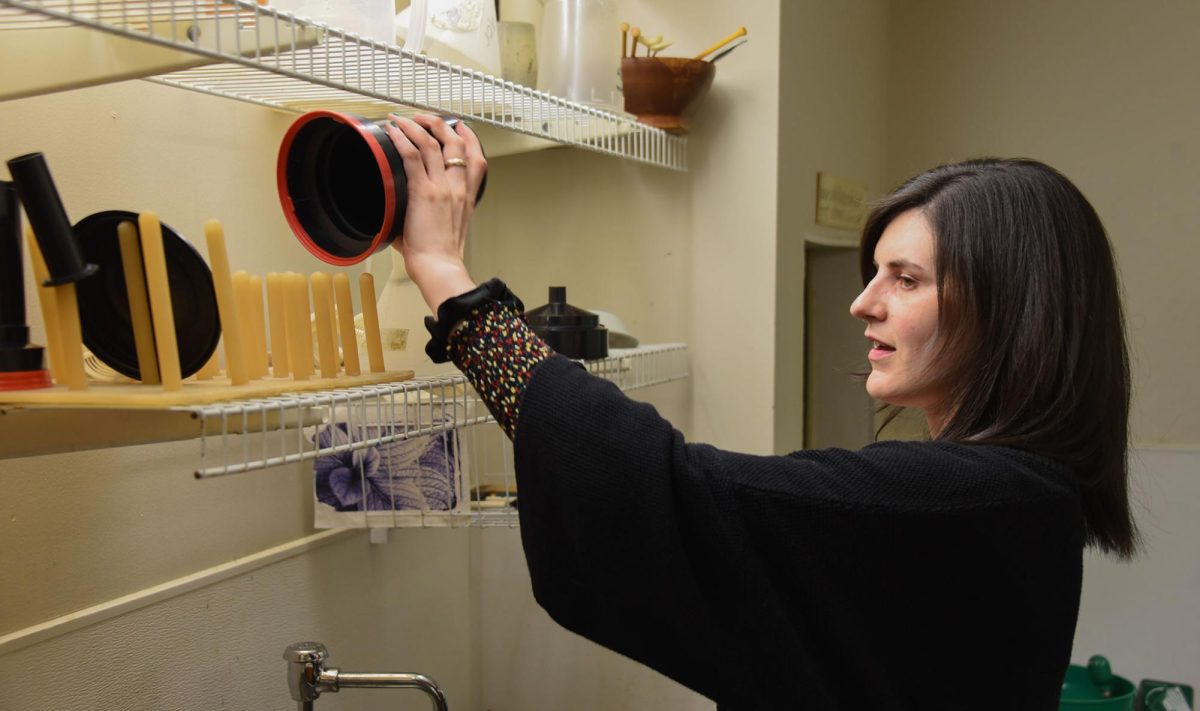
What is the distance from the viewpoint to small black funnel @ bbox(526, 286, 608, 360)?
1.01 metres

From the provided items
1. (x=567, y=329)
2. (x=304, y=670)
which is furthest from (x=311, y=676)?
(x=567, y=329)

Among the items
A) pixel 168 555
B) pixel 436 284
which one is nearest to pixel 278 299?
pixel 436 284

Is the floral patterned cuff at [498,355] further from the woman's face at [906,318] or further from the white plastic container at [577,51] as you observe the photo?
the white plastic container at [577,51]

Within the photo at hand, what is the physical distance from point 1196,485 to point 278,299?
160 centimetres

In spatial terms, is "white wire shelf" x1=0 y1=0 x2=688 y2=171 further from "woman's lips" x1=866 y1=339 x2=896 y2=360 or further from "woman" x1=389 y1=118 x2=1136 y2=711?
"woman's lips" x1=866 y1=339 x2=896 y2=360

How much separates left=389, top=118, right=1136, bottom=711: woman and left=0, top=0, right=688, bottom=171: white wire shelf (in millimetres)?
105

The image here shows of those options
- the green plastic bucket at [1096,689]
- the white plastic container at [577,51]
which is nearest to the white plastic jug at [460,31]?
the white plastic container at [577,51]

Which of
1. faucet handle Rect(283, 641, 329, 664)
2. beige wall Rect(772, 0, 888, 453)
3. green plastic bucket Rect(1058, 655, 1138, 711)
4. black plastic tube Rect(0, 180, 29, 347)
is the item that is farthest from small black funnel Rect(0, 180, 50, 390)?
green plastic bucket Rect(1058, 655, 1138, 711)

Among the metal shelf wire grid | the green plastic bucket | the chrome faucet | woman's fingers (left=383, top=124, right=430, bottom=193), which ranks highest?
woman's fingers (left=383, top=124, right=430, bottom=193)

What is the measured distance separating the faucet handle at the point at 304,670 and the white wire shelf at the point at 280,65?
1.77 feet

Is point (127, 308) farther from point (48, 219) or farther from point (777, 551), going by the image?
point (777, 551)

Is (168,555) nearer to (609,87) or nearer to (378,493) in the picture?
(378,493)

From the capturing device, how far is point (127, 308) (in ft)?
2.27

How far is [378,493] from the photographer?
1.13 m
